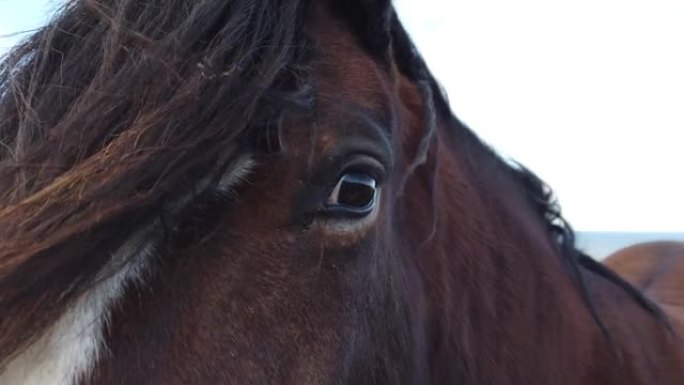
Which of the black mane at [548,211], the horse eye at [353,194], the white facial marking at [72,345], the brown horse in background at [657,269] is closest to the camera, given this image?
the white facial marking at [72,345]

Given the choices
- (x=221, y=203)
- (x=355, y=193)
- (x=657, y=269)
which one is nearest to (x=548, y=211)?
(x=355, y=193)

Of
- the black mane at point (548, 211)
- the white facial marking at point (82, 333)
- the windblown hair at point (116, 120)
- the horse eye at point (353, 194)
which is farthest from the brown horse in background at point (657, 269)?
the white facial marking at point (82, 333)

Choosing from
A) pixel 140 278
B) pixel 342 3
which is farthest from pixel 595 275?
pixel 140 278

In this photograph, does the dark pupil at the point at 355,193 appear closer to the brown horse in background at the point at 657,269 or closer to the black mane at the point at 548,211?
the black mane at the point at 548,211

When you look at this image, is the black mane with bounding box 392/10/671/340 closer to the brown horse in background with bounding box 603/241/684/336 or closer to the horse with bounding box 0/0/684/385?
the horse with bounding box 0/0/684/385

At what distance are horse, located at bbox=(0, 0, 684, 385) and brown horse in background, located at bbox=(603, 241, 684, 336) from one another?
1841 millimetres

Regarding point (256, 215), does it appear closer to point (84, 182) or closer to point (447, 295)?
point (84, 182)

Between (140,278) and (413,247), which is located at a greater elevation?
(140,278)

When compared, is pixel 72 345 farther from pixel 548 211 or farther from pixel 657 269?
pixel 657 269

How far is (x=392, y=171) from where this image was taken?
1645mm

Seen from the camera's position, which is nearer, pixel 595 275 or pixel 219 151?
pixel 219 151

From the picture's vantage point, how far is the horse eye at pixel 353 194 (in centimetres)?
148

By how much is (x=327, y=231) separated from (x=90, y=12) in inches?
23.0

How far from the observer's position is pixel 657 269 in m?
3.94
